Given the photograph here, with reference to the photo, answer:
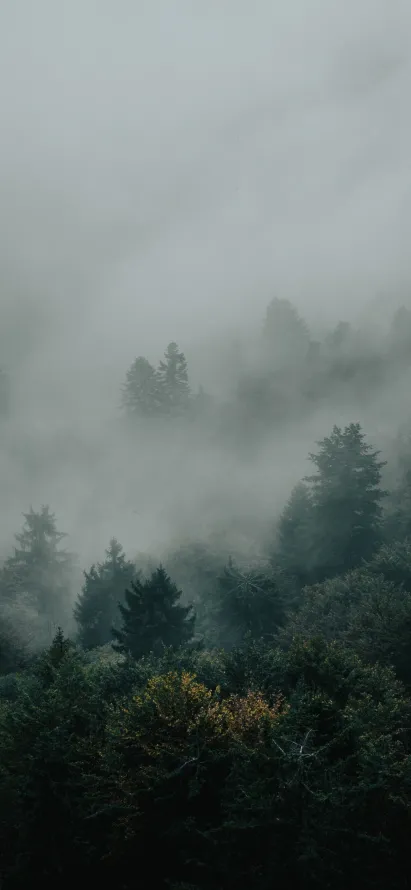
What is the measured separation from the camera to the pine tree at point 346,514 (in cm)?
5022

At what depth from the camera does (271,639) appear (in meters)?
41.5

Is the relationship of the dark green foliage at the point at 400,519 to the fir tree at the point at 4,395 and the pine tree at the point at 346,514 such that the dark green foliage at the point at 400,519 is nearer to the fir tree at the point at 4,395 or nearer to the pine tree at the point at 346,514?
the pine tree at the point at 346,514

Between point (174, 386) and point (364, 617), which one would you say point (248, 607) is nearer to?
point (364, 617)

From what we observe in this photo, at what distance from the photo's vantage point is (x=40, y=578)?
6669 cm

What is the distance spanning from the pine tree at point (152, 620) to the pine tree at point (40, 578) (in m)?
28.4

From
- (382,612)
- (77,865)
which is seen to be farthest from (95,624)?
(77,865)

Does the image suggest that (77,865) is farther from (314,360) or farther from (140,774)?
(314,360)

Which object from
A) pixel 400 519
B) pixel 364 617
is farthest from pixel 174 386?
pixel 364 617

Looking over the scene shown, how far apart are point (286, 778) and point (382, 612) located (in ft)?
47.4

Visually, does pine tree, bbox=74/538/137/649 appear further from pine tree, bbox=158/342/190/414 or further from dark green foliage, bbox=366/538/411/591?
pine tree, bbox=158/342/190/414

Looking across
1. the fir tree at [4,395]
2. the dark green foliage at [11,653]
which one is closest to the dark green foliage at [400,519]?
the dark green foliage at [11,653]

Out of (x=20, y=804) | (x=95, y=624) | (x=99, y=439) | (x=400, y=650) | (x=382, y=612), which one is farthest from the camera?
(x=99, y=439)

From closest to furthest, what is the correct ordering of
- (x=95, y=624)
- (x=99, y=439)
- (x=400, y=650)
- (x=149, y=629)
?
(x=400, y=650) < (x=149, y=629) < (x=95, y=624) < (x=99, y=439)

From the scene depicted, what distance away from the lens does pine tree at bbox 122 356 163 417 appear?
11150 centimetres
